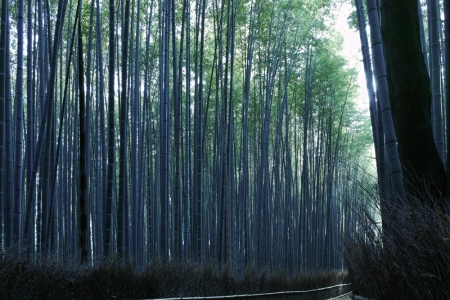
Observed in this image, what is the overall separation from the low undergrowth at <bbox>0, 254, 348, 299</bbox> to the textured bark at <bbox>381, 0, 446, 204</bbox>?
2.44 metres

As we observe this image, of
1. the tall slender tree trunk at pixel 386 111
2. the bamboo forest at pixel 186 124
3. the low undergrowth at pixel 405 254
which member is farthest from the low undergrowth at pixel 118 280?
the tall slender tree trunk at pixel 386 111

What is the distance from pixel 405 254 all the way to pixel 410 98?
4.56 feet

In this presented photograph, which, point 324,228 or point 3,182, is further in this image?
point 324,228

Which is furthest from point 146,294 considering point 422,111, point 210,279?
point 422,111

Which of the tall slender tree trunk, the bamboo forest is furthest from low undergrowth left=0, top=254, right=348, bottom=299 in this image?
the tall slender tree trunk

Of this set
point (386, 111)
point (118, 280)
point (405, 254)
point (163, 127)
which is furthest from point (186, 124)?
point (405, 254)

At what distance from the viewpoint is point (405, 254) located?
231cm

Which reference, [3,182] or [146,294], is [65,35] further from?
[146,294]

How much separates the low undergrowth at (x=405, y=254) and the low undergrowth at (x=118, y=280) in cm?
204

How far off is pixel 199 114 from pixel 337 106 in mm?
6112

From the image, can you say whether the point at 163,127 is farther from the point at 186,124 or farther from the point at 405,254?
the point at 405,254

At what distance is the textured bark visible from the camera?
3268mm

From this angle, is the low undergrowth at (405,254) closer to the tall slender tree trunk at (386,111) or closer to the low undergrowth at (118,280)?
the tall slender tree trunk at (386,111)

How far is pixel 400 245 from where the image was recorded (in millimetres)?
2373
